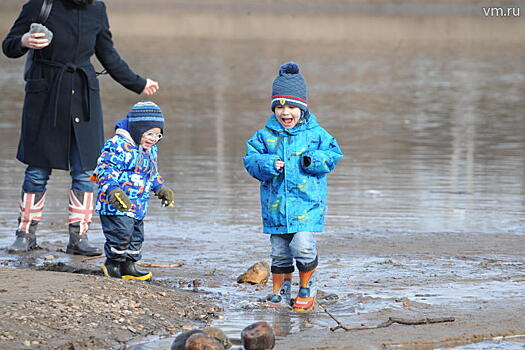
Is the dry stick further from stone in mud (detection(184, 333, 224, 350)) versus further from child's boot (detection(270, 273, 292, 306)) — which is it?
stone in mud (detection(184, 333, 224, 350))

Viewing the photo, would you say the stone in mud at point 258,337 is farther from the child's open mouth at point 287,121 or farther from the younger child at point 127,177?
the younger child at point 127,177

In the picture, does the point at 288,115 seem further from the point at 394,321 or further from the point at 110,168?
the point at 394,321

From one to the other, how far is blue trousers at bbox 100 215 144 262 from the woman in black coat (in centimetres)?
100

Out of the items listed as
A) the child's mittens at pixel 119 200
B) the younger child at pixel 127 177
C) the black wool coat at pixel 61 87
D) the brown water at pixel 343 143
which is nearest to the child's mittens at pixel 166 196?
the younger child at pixel 127 177

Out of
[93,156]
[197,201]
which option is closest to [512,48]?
[197,201]

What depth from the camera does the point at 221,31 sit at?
44.5m

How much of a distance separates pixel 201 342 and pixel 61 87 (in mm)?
3197

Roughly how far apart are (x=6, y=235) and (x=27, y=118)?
1.17 meters

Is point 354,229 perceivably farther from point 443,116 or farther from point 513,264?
point 443,116

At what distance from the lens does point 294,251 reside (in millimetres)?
6645

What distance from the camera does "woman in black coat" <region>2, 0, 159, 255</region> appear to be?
8.04 m

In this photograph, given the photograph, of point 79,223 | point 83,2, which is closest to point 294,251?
point 79,223

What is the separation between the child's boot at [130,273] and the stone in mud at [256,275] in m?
0.60

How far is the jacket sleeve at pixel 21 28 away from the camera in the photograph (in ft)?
26.3
